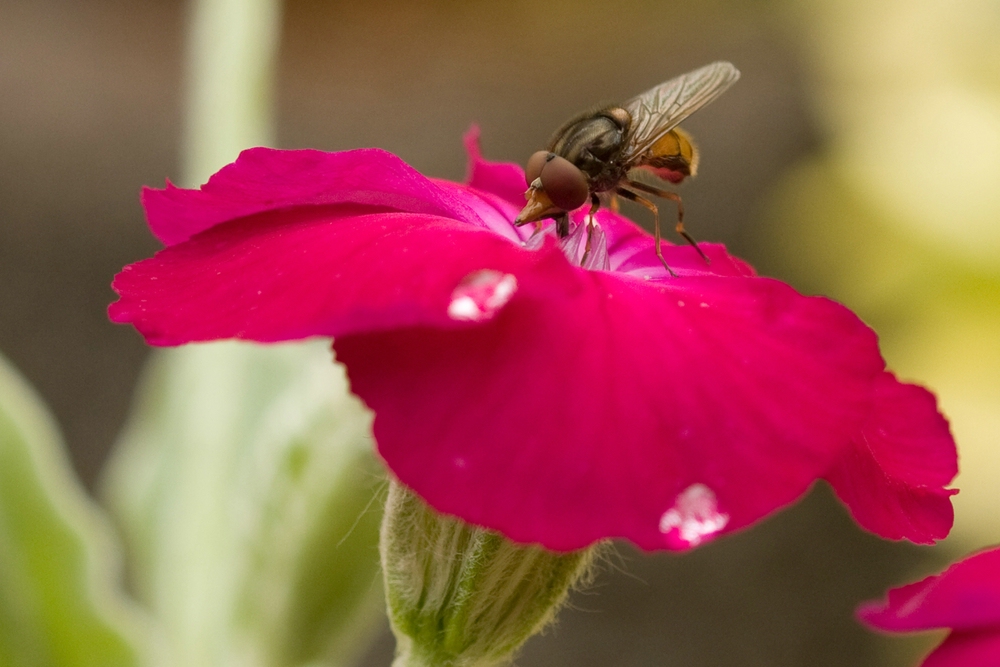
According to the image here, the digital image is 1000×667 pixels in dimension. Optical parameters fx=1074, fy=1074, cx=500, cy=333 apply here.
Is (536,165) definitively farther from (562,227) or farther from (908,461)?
(908,461)

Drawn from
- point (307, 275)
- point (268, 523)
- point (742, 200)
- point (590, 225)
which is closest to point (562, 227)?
point (590, 225)

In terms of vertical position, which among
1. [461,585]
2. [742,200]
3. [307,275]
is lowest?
[742,200]

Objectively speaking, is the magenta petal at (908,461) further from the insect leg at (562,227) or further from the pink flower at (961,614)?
the insect leg at (562,227)

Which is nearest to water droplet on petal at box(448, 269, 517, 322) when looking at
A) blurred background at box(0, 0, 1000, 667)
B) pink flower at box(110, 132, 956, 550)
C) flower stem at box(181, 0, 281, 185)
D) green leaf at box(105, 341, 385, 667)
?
pink flower at box(110, 132, 956, 550)

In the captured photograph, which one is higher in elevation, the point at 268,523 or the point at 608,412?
the point at 608,412

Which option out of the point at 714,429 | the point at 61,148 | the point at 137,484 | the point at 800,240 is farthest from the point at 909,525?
the point at 61,148

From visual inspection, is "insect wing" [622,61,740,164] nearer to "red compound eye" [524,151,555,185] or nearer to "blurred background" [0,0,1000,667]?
"red compound eye" [524,151,555,185]
